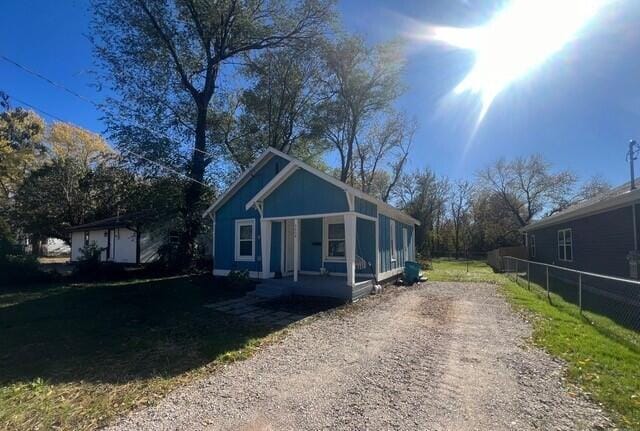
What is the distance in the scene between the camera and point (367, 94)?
23438 millimetres

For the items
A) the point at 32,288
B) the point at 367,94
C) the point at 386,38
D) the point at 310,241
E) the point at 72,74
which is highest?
the point at 386,38

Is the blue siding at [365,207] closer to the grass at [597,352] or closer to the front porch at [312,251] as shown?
the front porch at [312,251]

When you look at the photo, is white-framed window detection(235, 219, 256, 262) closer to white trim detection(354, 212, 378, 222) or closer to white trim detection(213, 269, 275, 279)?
white trim detection(213, 269, 275, 279)

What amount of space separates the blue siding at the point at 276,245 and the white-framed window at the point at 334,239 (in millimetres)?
1601

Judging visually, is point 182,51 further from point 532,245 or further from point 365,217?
point 532,245

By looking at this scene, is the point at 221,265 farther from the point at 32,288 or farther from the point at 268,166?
the point at 32,288

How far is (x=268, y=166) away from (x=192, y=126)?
8.07 m

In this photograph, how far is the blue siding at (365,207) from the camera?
33.5ft

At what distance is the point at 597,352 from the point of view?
16.3 feet

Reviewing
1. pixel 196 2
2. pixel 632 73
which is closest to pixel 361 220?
pixel 632 73

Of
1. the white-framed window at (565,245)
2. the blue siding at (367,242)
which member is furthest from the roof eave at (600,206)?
the blue siding at (367,242)

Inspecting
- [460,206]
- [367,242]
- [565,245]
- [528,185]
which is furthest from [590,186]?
[367,242]

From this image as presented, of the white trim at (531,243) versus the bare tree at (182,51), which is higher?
the bare tree at (182,51)

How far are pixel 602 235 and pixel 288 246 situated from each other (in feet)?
35.5
